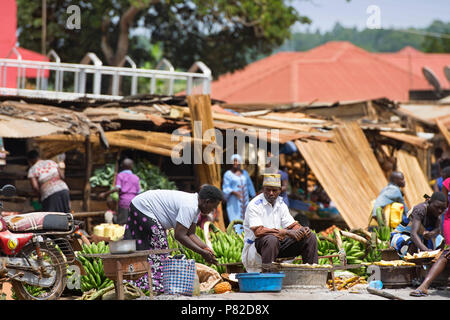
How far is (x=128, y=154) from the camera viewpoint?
43.9 feet

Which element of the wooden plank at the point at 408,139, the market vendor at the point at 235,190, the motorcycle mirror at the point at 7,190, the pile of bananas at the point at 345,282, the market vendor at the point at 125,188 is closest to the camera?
the motorcycle mirror at the point at 7,190

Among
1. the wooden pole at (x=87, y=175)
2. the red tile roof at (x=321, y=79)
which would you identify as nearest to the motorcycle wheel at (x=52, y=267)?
the wooden pole at (x=87, y=175)

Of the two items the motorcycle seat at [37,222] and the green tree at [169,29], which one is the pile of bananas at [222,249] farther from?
the green tree at [169,29]

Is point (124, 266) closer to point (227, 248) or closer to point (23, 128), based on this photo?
point (227, 248)

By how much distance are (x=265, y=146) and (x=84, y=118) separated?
3254 millimetres

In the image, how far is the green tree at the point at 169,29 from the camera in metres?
23.9

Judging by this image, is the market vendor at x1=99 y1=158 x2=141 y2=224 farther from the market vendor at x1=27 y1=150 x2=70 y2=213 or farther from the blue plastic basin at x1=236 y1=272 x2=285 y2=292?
the blue plastic basin at x1=236 y1=272 x2=285 y2=292

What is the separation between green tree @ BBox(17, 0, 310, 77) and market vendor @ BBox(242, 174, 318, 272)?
15.6 m

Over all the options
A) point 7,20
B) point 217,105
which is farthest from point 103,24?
point 217,105

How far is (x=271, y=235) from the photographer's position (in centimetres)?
786

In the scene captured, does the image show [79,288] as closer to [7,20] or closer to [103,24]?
[7,20]

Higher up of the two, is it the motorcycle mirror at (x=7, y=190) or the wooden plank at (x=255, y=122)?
the wooden plank at (x=255, y=122)

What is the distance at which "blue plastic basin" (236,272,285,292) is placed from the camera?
7336 millimetres

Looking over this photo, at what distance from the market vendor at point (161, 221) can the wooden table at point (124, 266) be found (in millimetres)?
459
